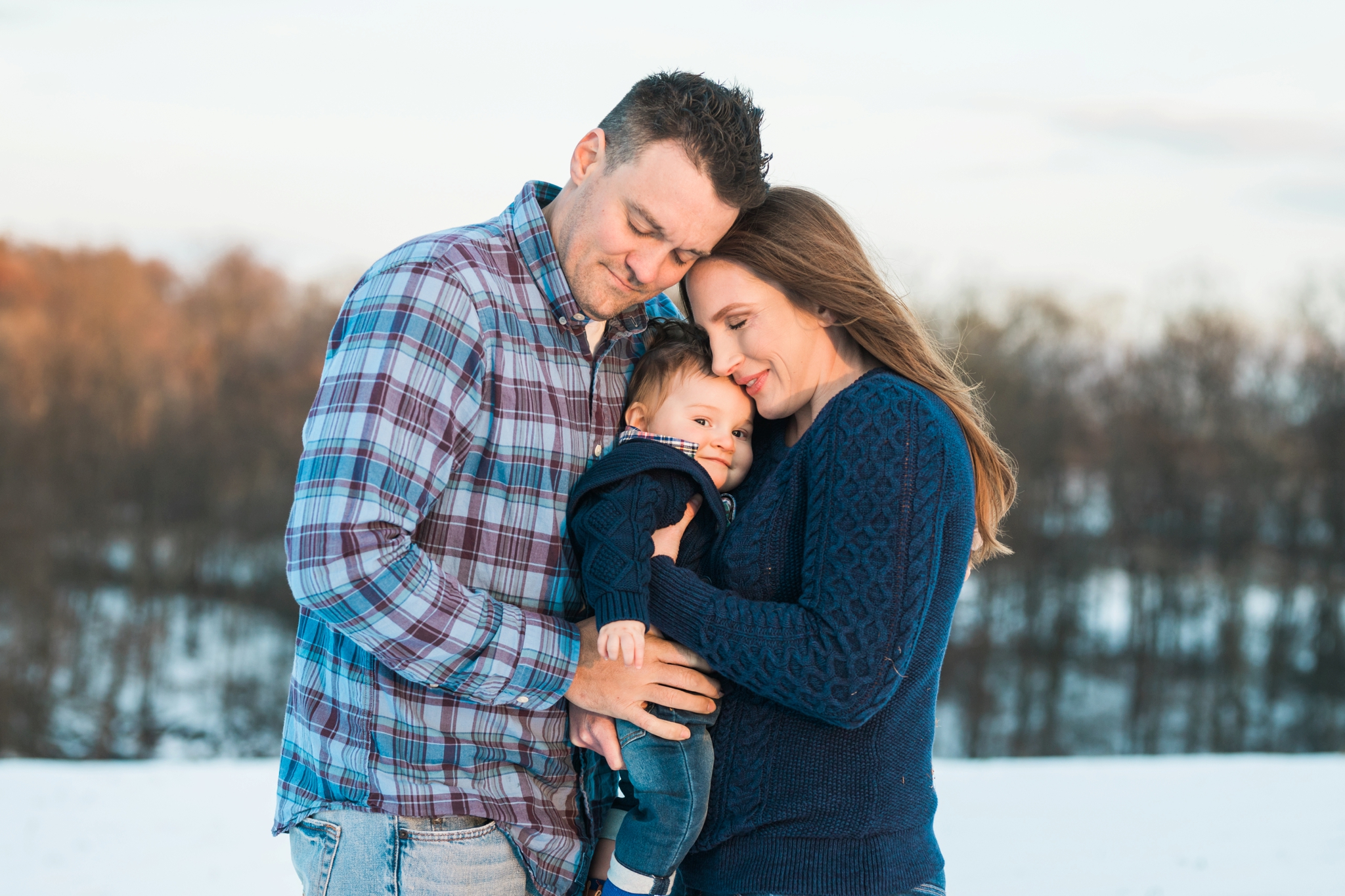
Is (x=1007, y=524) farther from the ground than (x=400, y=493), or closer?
closer

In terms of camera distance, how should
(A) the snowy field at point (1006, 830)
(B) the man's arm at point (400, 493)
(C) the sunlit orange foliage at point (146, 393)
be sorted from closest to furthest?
1. (B) the man's arm at point (400, 493)
2. (A) the snowy field at point (1006, 830)
3. (C) the sunlit orange foliage at point (146, 393)

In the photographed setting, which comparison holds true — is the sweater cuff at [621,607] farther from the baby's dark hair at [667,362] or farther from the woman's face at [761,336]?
the woman's face at [761,336]

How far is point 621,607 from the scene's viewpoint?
1.87m

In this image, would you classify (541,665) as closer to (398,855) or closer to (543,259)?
(398,855)

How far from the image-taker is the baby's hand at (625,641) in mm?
1844

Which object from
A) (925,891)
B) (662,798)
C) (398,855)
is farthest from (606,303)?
(925,891)

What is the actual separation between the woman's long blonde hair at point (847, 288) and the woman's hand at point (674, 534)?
49cm

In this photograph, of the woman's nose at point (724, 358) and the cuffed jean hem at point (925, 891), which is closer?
the cuffed jean hem at point (925, 891)

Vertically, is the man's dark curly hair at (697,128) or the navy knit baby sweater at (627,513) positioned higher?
the man's dark curly hair at (697,128)

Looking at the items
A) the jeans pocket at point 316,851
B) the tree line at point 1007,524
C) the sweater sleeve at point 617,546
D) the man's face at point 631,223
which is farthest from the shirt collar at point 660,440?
the tree line at point 1007,524

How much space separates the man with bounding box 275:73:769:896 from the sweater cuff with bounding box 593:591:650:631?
0.27 ft

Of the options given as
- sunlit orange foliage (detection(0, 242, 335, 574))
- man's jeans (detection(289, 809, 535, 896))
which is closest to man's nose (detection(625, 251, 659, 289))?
man's jeans (detection(289, 809, 535, 896))

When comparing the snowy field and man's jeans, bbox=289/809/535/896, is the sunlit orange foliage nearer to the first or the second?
the snowy field

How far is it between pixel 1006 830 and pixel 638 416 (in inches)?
230
